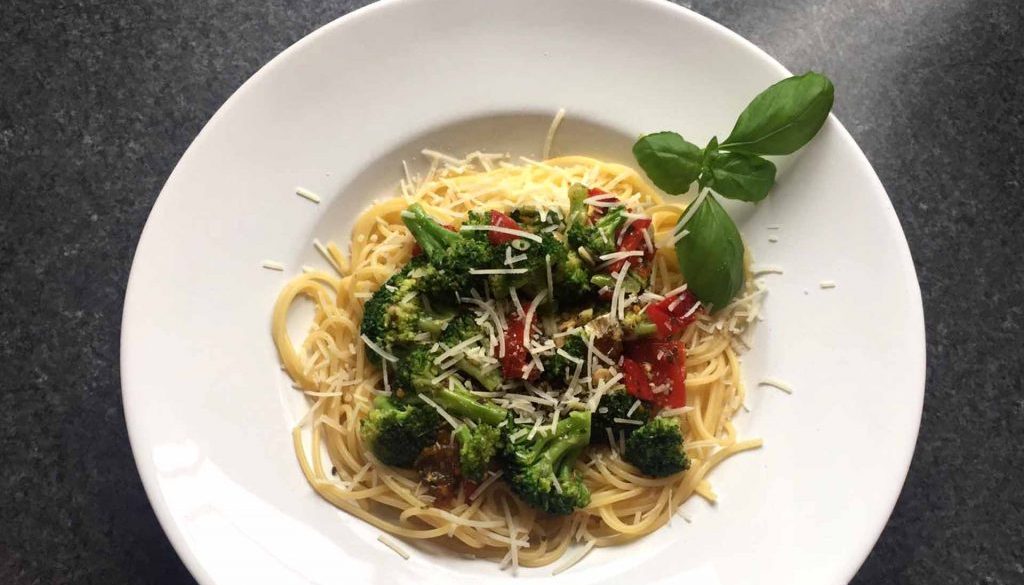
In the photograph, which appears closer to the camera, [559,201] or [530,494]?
[530,494]

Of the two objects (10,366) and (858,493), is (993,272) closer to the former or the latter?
(858,493)

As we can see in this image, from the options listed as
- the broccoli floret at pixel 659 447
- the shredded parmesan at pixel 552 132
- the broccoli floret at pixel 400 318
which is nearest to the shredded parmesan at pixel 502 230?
the broccoli floret at pixel 400 318

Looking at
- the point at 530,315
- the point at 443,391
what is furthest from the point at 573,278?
the point at 443,391

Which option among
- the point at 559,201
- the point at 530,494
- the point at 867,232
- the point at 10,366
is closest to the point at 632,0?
the point at 559,201

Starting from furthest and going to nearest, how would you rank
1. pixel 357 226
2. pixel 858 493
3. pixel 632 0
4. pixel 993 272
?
1. pixel 993 272
2. pixel 357 226
3. pixel 632 0
4. pixel 858 493

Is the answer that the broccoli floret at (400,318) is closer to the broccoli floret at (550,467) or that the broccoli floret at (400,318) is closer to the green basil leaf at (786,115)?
the broccoli floret at (550,467)

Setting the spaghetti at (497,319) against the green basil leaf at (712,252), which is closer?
the green basil leaf at (712,252)

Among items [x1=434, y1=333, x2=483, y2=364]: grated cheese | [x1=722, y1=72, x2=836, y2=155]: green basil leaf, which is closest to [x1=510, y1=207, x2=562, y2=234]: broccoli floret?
[x1=434, y1=333, x2=483, y2=364]: grated cheese
